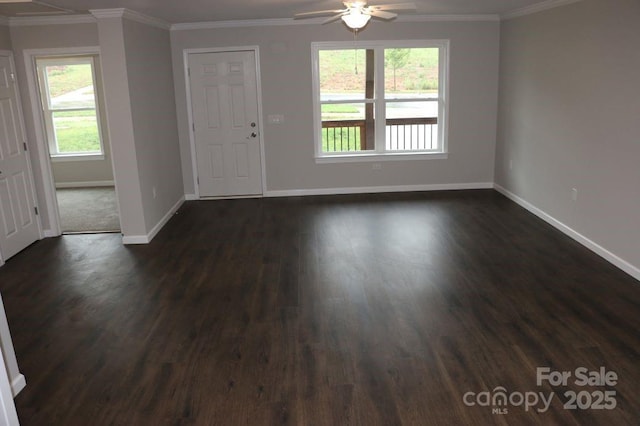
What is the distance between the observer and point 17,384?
2.97 metres

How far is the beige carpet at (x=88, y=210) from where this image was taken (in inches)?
254

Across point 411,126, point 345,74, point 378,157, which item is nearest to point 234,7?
point 345,74

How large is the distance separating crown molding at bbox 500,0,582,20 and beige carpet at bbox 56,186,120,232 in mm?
5529

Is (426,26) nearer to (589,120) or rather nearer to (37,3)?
(589,120)

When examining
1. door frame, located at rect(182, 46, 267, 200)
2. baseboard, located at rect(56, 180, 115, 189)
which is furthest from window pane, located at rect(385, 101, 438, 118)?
baseboard, located at rect(56, 180, 115, 189)

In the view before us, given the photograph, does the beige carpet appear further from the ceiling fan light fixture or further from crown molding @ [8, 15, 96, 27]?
the ceiling fan light fixture

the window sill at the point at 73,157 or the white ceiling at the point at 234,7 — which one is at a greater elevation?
the white ceiling at the point at 234,7

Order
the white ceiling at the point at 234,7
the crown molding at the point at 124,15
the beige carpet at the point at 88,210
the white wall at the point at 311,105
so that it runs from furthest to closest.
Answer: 1. the white wall at the point at 311,105
2. the beige carpet at the point at 88,210
3. the crown molding at the point at 124,15
4. the white ceiling at the point at 234,7

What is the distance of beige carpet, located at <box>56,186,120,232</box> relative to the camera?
646 cm

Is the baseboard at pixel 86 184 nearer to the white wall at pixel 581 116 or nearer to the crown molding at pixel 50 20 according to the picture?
the crown molding at pixel 50 20

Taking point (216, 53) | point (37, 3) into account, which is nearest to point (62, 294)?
point (37, 3)

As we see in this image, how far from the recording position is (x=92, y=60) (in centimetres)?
838

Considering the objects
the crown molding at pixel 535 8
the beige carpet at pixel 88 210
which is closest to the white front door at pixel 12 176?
the beige carpet at pixel 88 210

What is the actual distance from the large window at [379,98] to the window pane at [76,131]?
4063 millimetres
